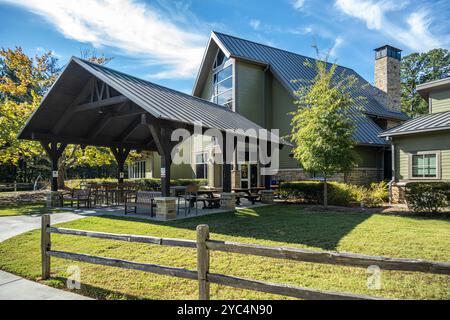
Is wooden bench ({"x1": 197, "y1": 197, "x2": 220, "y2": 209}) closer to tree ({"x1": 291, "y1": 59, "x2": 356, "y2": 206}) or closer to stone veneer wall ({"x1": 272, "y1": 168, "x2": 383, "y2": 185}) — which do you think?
tree ({"x1": 291, "y1": 59, "x2": 356, "y2": 206})

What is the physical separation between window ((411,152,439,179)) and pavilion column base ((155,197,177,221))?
11.6 m

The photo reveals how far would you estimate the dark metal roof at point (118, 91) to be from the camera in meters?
9.38

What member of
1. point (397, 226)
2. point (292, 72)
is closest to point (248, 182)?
point (292, 72)

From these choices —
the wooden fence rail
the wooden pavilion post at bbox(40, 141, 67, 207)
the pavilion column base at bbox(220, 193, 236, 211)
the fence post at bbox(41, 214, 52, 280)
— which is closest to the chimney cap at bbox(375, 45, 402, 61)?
the pavilion column base at bbox(220, 193, 236, 211)

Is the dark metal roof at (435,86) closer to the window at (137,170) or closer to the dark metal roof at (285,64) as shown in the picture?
the dark metal roof at (285,64)

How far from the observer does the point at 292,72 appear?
786 inches

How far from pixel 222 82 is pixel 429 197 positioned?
1454 centimetres

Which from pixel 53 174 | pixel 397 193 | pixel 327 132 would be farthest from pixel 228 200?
pixel 397 193

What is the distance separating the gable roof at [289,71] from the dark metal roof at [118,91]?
25.5ft

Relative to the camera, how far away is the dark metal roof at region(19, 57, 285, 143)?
9375 mm

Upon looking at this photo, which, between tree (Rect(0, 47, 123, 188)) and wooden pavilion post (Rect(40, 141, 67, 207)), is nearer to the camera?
wooden pavilion post (Rect(40, 141, 67, 207))

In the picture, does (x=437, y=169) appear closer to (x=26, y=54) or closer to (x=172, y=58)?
(x=172, y=58)

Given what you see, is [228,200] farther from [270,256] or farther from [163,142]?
[270,256]

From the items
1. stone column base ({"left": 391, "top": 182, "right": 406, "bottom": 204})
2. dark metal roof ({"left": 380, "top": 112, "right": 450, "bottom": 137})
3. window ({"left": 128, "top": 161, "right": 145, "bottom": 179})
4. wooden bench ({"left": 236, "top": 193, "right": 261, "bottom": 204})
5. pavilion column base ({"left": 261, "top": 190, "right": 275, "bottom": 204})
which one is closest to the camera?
dark metal roof ({"left": 380, "top": 112, "right": 450, "bottom": 137})
